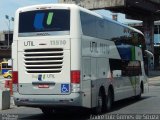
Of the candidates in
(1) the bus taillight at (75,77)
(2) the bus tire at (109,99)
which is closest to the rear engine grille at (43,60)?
(1) the bus taillight at (75,77)

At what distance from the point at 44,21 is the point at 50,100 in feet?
8.69

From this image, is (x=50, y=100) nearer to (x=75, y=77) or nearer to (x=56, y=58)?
(x=75, y=77)

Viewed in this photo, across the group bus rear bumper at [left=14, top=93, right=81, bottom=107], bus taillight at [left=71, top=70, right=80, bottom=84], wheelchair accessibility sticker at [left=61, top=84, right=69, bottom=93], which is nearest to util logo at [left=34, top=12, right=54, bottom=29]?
bus taillight at [left=71, top=70, right=80, bottom=84]

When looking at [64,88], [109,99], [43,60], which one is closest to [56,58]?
[43,60]

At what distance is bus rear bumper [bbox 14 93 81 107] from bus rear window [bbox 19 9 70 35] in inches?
86.1

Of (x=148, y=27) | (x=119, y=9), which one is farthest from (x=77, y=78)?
(x=148, y=27)

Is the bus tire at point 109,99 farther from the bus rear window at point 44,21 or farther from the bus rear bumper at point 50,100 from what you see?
the bus rear window at point 44,21

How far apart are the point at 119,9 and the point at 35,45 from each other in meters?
53.3

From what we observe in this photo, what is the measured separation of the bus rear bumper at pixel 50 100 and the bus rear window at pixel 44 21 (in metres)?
2.19

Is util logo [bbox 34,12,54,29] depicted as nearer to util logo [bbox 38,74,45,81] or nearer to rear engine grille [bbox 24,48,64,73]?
rear engine grille [bbox 24,48,64,73]

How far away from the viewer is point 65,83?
49.8ft

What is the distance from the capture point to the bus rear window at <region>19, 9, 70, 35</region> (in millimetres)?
15539

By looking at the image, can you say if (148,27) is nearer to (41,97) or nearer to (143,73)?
(143,73)

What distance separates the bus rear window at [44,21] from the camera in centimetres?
1554
